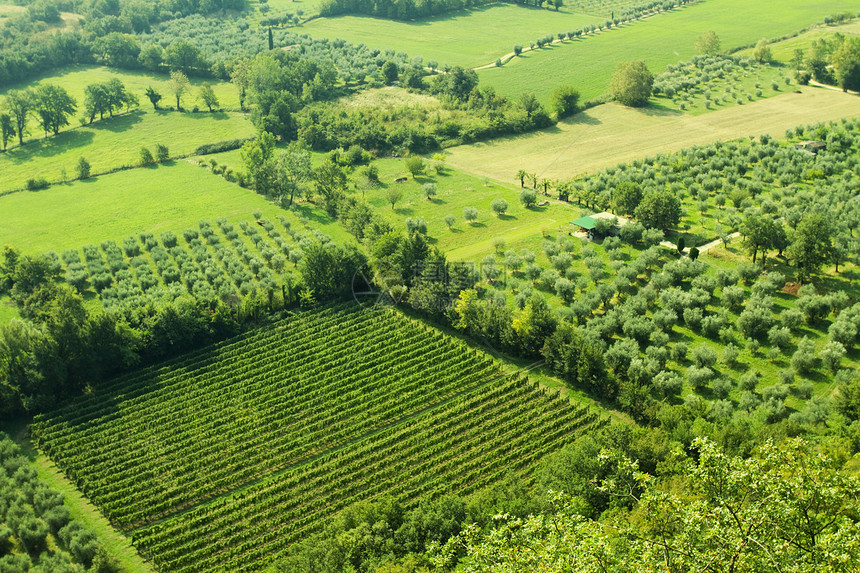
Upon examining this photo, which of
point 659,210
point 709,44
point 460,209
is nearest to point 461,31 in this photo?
point 709,44

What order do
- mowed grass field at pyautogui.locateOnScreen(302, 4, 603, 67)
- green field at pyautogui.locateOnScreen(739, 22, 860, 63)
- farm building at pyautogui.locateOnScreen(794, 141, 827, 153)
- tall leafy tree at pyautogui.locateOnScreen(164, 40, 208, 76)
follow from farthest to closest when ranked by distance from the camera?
mowed grass field at pyautogui.locateOnScreen(302, 4, 603, 67) < green field at pyautogui.locateOnScreen(739, 22, 860, 63) < tall leafy tree at pyautogui.locateOnScreen(164, 40, 208, 76) < farm building at pyautogui.locateOnScreen(794, 141, 827, 153)

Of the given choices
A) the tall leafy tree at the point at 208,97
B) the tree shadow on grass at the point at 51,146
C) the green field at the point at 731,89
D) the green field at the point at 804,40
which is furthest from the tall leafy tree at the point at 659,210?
the tree shadow on grass at the point at 51,146

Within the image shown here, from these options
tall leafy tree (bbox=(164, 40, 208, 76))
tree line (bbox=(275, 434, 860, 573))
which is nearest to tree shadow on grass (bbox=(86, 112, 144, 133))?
tall leafy tree (bbox=(164, 40, 208, 76))

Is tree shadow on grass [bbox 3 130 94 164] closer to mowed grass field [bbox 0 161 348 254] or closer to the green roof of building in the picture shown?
mowed grass field [bbox 0 161 348 254]

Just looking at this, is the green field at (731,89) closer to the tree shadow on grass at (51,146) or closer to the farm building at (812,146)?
the farm building at (812,146)

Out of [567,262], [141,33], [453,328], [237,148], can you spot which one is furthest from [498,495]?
[141,33]

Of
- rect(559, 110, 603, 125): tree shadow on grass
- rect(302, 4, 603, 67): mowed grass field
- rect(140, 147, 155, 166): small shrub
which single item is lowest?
rect(140, 147, 155, 166): small shrub

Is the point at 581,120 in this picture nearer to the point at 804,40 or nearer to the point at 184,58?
the point at 804,40
